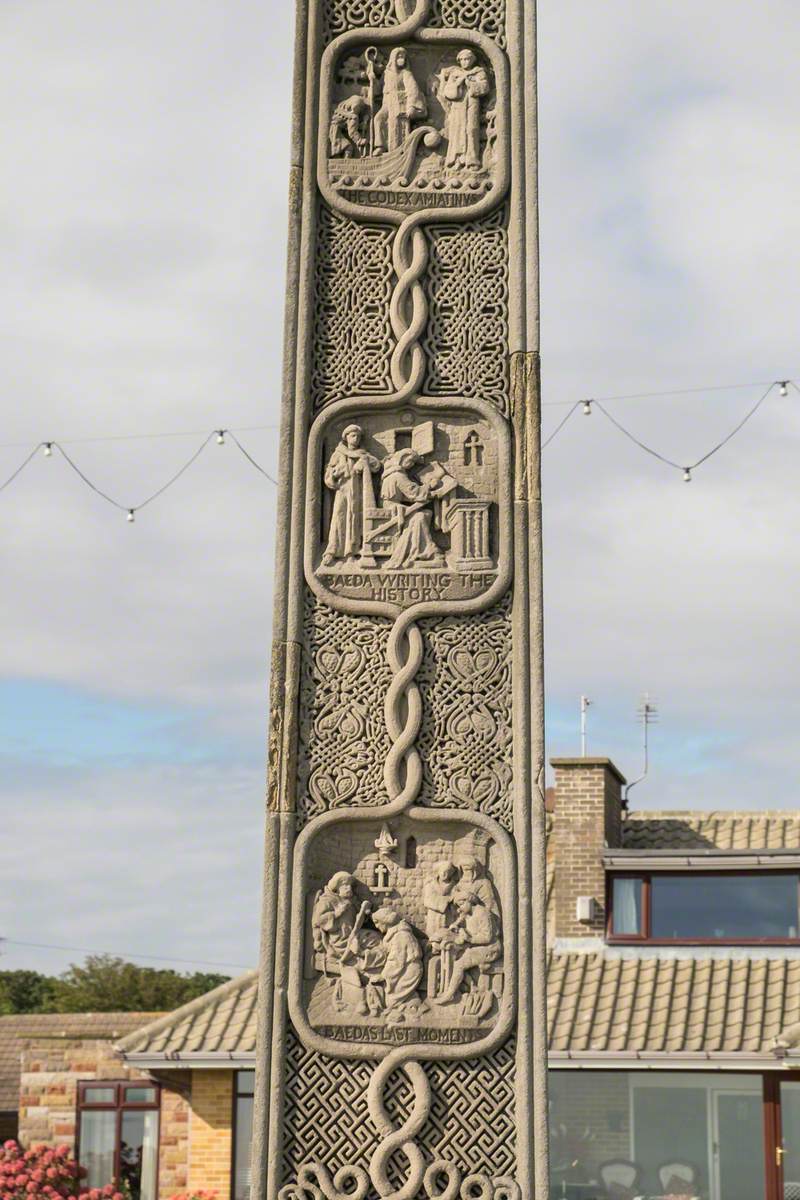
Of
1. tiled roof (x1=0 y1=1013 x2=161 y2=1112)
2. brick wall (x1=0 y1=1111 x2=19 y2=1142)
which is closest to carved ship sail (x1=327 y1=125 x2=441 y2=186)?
tiled roof (x1=0 y1=1013 x2=161 y2=1112)

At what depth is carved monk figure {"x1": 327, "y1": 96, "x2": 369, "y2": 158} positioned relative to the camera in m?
6.14

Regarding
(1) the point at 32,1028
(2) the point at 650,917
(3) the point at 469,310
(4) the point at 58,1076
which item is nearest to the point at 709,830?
(2) the point at 650,917

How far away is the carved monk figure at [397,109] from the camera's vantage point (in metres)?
6.14

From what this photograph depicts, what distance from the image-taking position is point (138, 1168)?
17.5 metres

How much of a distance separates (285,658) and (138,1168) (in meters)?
13.0

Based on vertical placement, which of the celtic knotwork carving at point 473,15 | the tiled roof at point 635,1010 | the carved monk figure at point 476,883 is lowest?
the carved monk figure at point 476,883

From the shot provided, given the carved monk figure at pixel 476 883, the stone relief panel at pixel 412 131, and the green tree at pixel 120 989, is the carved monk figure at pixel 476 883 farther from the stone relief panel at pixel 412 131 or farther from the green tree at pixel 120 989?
the green tree at pixel 120 989

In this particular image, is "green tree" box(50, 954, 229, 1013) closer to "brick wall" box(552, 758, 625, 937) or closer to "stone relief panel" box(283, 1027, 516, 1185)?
"brick wall" box(552, 758, 625, 937)

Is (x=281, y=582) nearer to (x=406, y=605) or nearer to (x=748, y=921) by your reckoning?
(x=406, y=605)

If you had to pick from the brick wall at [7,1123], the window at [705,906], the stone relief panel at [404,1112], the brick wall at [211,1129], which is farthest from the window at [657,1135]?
the stone relief panel at [404,1112]

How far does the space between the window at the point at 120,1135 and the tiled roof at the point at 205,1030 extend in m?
1.38

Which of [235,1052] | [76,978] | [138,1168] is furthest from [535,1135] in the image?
[76,978]

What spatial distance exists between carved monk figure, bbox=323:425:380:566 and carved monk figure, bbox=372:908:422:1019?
3.84ft

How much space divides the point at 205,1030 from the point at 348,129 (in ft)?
37.5
